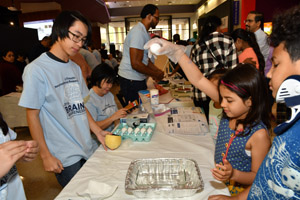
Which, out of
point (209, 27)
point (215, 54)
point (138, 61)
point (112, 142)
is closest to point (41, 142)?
point (112, 142)

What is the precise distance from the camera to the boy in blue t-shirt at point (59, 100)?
1.06m

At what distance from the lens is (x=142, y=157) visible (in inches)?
43.9

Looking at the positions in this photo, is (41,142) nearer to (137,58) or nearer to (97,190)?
(97,190)

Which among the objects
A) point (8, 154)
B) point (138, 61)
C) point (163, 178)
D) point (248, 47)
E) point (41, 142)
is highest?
point (248, 47)

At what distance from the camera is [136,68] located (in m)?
2.25

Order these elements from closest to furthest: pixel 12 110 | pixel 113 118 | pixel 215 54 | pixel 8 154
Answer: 1. pixel 8 154
2. pixel 113 118
3. pixel 215 54
4. pixel 12 110

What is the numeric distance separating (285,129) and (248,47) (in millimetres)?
2366

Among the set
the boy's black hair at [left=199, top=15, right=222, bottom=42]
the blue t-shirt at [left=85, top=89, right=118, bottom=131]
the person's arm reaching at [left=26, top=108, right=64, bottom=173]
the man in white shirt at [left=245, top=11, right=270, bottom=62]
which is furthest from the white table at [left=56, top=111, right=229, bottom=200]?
the man in white shirt at [left=245, top=11, right=270, bottom=62]

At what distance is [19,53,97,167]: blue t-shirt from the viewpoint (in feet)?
3.48

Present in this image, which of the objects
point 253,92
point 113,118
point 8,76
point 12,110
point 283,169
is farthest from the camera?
point 8,76

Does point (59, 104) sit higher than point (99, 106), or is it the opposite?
point (59, 104)

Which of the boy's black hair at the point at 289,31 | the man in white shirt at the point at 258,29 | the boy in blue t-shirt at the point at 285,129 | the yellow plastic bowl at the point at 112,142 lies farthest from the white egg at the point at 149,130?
the man in white shirt at the point at 258,29

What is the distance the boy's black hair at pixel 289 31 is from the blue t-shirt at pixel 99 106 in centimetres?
138

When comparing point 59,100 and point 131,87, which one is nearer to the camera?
point 59,100
